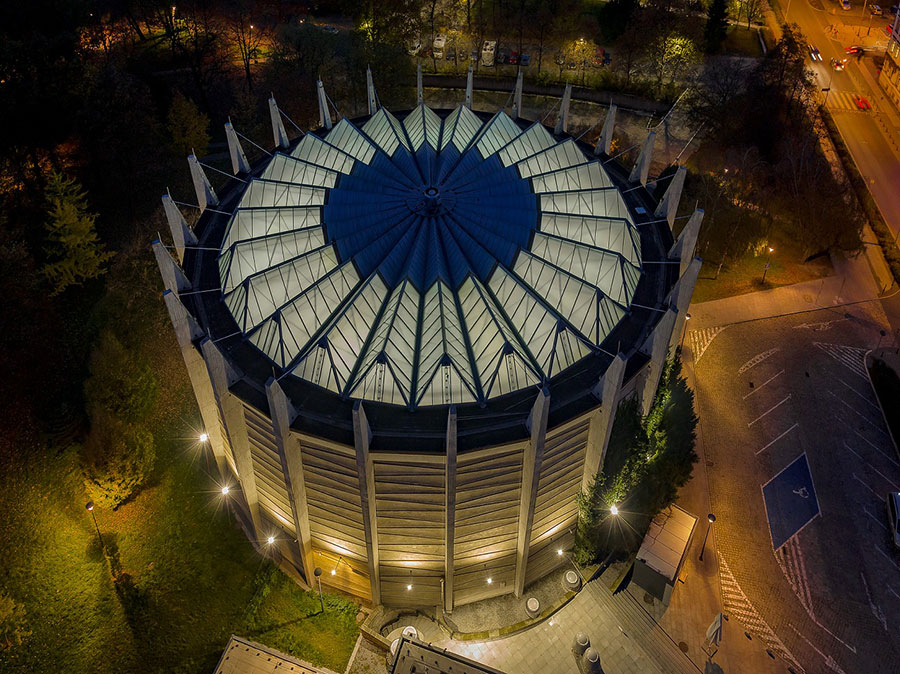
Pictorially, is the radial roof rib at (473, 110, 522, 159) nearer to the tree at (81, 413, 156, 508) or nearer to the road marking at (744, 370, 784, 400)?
the road marking at (744, 370, 784, 400)

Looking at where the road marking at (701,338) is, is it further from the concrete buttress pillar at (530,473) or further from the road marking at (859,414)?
the concrete buttress pillar at (530,473)

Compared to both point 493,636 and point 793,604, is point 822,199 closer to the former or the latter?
point 793,604

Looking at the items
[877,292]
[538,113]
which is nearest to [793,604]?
[877,292]

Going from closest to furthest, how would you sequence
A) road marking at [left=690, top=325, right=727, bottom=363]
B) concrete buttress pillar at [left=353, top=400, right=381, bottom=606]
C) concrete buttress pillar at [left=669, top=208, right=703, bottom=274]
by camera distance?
1. concrete buttress pillar at [left=353, top=400, right=381, bottom=606]
2. concrete buttress pillar at [left=669, top=208, right=703, bottom=274]
3. road marking at [left=690, top=325, right=727, bottom=363]

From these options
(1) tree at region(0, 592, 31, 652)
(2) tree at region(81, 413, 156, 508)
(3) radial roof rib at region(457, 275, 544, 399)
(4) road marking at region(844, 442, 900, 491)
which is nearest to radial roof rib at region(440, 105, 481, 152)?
(3) radial roof rib at region(457, 275, 544, 399)

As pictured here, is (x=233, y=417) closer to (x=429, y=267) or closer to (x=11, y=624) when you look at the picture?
(x=429, y=267)

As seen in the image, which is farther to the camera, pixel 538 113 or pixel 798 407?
pixel 538 113
